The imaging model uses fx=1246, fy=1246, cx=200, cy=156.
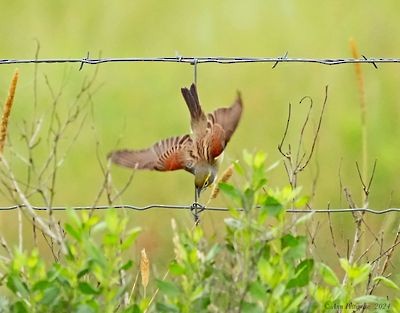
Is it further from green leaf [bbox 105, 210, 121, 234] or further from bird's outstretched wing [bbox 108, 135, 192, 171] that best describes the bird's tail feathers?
green leaf [bbox 105, 210, 121, 234]

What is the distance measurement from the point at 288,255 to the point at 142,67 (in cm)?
561

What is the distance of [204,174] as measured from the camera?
455 centimetres

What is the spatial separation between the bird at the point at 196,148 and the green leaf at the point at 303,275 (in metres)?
1.17

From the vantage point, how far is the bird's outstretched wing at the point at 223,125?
14.4 feet

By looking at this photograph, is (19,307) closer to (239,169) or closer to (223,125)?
(239,169)

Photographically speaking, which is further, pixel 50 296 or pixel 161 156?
pixel 161 156

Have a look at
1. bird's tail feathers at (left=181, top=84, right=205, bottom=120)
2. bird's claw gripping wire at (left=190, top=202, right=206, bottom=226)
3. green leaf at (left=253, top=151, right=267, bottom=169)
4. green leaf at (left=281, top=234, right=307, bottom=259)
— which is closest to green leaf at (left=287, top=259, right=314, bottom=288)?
green leaf at (left=281, top=234, right=307, bottom=259)

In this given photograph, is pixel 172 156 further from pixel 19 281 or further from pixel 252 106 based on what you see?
pixel 252 106

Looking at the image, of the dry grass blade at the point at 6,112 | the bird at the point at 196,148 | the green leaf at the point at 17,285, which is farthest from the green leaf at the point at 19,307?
the bird at the point at 196,148

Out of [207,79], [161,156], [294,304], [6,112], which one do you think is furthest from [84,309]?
[207,79]

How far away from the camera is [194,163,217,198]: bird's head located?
4.50 metres

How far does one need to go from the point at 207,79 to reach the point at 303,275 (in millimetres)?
5362

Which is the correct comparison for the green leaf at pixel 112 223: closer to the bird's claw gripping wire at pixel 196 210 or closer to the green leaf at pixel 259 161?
the green leaf at pixel 259 161

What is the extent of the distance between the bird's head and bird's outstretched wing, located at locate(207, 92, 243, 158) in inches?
4.0
